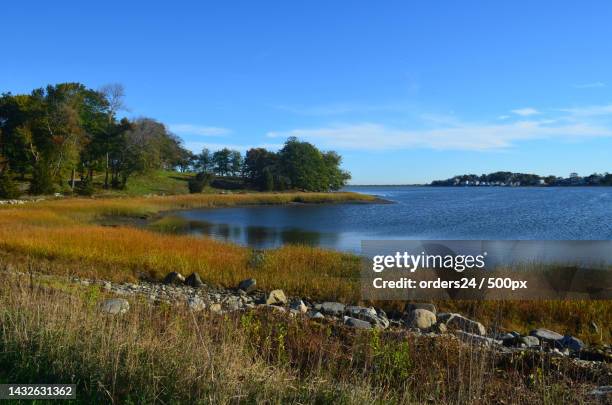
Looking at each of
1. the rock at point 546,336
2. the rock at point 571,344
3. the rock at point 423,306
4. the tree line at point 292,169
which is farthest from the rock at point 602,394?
the tree line at point 292,169

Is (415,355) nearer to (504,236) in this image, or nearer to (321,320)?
(321,320)

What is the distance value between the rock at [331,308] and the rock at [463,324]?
2352mm

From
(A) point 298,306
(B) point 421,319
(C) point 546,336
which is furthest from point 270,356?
(C) point 546,336

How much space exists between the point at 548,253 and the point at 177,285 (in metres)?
15.4

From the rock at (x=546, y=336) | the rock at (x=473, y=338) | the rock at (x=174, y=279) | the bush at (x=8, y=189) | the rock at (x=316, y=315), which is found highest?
the bush at (x=8, y=189)

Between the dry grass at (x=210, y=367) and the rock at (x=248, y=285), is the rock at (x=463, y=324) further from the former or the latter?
the rock at (x=248, y=285)

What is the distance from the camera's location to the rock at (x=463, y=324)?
9891mm

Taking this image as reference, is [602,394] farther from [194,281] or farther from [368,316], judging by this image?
[194,281]

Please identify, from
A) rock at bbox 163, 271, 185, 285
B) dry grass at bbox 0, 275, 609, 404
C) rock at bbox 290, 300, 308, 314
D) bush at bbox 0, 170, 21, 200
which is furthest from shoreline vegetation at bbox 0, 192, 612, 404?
bush at bbox 0, 170, 21, 200

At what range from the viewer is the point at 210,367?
489 centimetres

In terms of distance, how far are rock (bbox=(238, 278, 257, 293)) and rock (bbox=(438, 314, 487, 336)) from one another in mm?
5728

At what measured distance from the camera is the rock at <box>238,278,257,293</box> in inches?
563

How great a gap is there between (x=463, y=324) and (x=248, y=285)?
6436 millimetres

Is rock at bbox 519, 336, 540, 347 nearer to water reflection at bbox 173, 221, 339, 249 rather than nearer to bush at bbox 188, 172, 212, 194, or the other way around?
water reflection at bbox 173, 221, 339, 249
